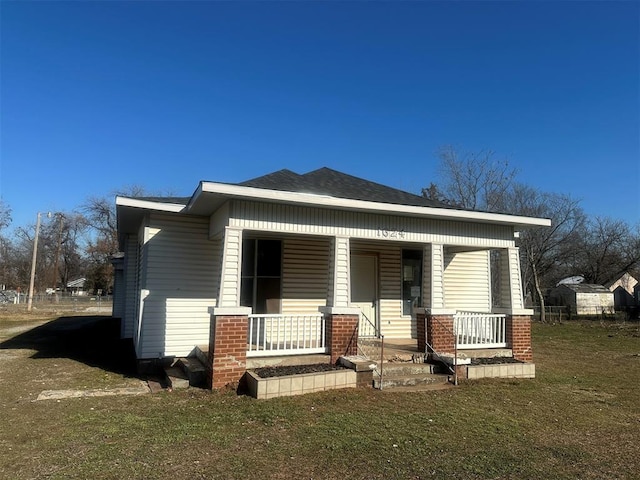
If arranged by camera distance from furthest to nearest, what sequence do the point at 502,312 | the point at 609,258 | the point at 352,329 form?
the point at 609,258 → the point at 502,312 → the point at 352,329

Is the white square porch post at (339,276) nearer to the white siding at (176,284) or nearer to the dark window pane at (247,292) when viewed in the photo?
the dark window pane at (247,292)

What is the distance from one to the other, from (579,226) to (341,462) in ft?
124

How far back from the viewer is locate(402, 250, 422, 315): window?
1064 centimetres

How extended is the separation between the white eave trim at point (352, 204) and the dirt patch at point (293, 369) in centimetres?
257

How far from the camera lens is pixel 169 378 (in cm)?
698

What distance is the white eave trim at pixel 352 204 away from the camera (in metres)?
6.66

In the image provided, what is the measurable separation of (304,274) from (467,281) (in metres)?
4.43

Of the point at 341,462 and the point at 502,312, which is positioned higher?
the point at 502,312

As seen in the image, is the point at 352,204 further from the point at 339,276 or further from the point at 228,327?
the point at 228,327

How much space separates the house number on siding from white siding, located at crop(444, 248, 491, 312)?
3141mm

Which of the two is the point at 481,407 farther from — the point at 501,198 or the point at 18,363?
the point at 501,198

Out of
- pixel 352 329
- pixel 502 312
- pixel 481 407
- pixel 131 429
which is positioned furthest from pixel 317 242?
pixel 131 429

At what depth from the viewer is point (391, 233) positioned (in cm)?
824

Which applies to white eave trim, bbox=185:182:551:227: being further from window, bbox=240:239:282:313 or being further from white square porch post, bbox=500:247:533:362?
window, bbox=240:239:282:313
